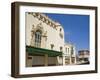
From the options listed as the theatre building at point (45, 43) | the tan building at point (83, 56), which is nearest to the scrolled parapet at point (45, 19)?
the theatre building at point (45, 43)

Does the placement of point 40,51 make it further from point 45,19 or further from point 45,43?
point 45,19

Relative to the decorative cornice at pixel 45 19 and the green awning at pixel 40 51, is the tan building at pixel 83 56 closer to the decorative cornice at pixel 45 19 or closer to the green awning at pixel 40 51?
the green awning at pixel 40 51

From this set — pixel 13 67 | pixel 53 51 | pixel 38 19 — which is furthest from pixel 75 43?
pixel 13 67

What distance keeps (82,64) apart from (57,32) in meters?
0.35

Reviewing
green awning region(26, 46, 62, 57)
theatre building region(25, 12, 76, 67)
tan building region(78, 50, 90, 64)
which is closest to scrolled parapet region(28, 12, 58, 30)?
theatre building region(25, 12, 76, 67)

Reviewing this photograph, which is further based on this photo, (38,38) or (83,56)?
(83,56)

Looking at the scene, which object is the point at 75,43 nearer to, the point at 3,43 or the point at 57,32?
the point at 57,32

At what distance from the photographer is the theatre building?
1846 millimetres

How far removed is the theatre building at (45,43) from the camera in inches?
72.7

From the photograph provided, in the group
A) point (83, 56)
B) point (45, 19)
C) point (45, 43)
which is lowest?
point (83, 56)

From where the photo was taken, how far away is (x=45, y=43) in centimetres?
191

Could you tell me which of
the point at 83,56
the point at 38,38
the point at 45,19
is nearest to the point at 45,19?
the point at 45,19

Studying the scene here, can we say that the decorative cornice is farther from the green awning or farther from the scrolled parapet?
the green awning

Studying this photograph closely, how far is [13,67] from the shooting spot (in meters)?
1.80
